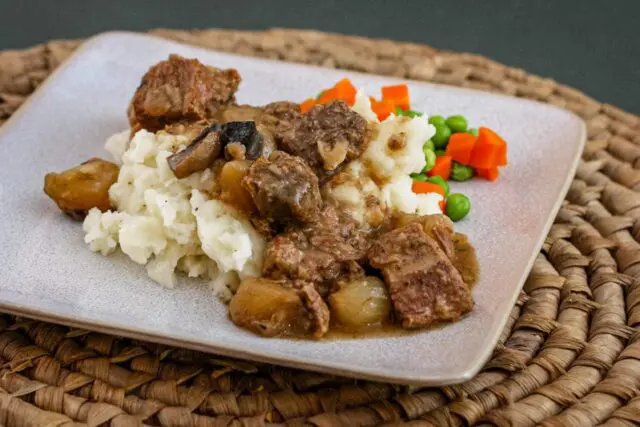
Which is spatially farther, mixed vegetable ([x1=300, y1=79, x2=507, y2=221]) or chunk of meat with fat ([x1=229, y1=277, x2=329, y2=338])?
mixed vegetable ([x1=300, y1=79, x2=507, y2=221])

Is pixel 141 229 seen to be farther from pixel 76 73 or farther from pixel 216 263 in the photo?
pixel 76 73

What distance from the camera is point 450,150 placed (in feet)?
21.5

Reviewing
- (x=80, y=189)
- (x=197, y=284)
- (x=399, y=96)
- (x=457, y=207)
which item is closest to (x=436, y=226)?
(x=457, y=207)

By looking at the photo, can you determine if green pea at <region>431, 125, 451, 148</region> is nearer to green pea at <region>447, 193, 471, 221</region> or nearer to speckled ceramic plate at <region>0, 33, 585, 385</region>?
speckled ceramic plate at <region>0, 33, 585, 385</region>

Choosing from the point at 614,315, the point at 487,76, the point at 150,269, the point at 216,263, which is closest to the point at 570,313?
the point at 614,315

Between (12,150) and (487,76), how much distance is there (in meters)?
3.94

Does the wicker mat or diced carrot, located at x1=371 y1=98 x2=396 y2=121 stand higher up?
diced carrot, located at x1=371 y1=98 x2=396 y2=121

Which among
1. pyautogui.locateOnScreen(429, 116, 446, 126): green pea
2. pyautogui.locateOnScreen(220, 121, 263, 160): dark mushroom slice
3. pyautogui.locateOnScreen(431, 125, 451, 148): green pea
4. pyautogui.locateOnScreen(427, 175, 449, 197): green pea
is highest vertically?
pyautogui.locateOnScreen(220, 121, 263, 160): dark mushroom slice

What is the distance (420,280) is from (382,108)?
6.12 feet

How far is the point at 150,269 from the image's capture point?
5371 mm

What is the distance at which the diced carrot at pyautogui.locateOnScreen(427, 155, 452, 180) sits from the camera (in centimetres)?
646

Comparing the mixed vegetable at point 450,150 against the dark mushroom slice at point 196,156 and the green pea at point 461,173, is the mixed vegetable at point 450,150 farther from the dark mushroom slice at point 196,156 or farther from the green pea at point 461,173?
the dark mushroom slice at point 196,156

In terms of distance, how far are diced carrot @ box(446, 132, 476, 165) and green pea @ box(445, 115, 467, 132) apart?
0.12 meters

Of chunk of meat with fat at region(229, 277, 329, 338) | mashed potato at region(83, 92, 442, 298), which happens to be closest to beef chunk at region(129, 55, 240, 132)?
mashed potato at region(83, 92, 442, 298)
